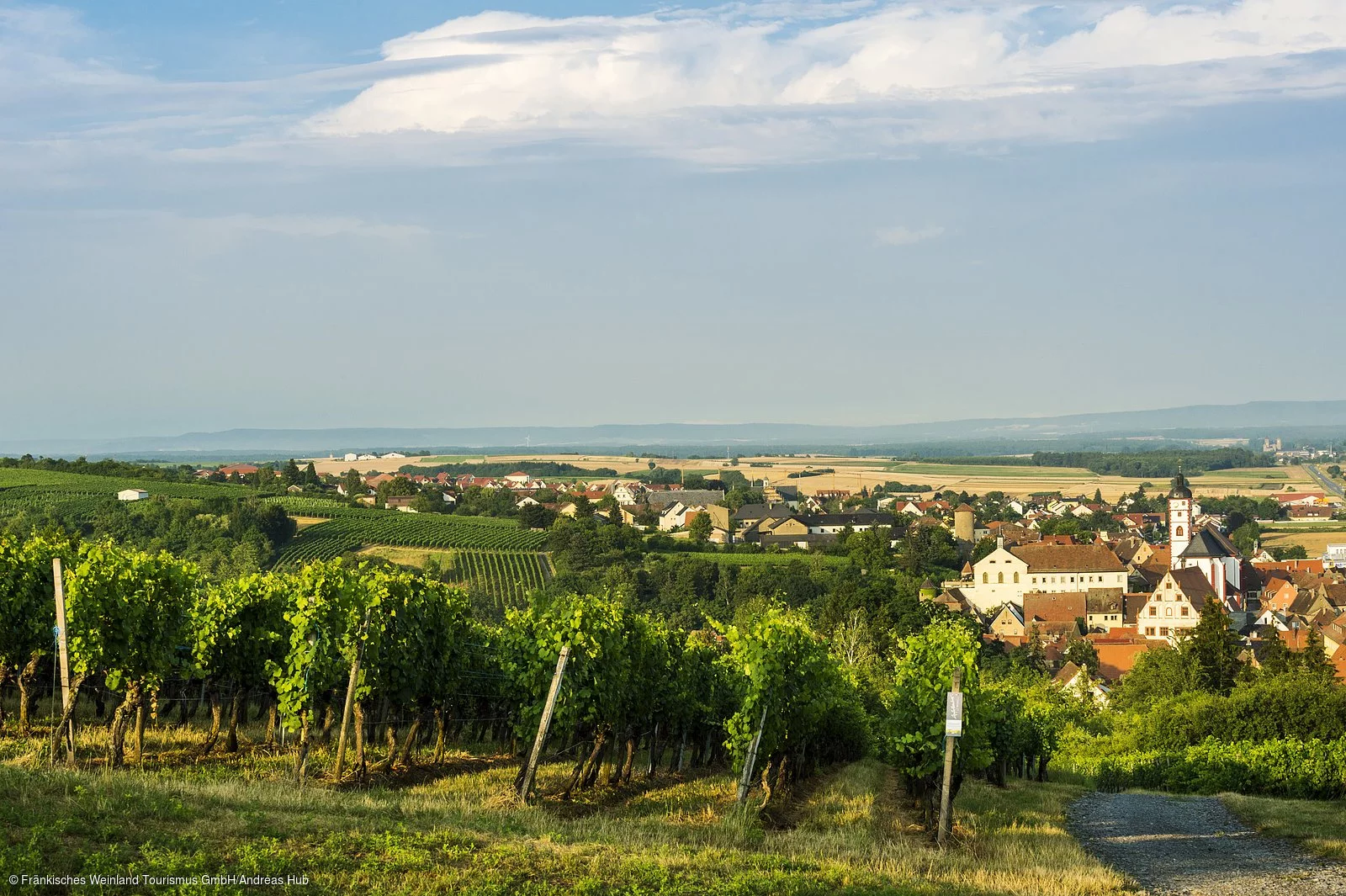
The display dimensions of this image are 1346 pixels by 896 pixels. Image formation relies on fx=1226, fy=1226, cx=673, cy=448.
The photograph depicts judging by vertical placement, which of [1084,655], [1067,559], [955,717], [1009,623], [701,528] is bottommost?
[1009,623]

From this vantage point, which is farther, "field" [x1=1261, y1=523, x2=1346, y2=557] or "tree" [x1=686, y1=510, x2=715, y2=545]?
"field" [x1=1261, y1=523, x2=1346, y2=557]

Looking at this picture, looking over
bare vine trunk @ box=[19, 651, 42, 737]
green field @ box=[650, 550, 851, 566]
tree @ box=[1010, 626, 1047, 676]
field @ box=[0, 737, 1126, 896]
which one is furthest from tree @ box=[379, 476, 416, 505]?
field @ box=[0, 737, 1126, 896]

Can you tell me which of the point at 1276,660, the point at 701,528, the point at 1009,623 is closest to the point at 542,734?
the point at 1276,660

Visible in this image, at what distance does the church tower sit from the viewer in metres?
112

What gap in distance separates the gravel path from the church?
83300 mm

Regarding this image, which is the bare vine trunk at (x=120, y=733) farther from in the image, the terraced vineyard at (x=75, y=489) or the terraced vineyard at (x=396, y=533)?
the terraced vineyard at (x=75, y=489)

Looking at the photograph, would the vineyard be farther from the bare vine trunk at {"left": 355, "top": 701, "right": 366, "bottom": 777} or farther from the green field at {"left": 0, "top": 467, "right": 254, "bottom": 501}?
the bare vine trunk at {"left": 355, "top": 701, "right": 366, "bottom": 777}

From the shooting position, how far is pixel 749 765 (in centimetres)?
1903

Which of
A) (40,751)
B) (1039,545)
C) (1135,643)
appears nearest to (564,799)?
(40,751)

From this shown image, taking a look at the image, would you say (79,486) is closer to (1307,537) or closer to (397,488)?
(397,488)

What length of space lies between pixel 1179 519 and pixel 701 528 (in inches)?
1902

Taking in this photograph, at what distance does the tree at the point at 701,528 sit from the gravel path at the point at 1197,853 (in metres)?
100

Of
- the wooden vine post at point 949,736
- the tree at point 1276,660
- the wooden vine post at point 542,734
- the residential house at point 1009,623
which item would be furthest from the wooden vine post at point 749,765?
the residential house at point 1009,623

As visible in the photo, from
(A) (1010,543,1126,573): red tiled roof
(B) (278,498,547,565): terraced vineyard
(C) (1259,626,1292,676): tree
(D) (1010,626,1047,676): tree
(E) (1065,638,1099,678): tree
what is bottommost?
(D) (1010,626,1047,676): tree
